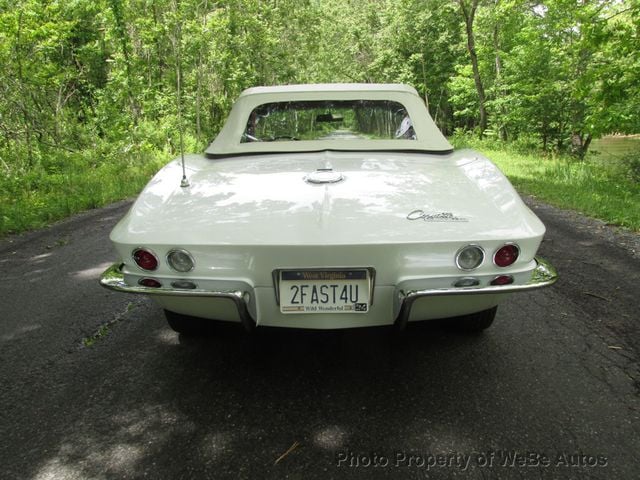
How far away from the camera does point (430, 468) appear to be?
1656 millimetres

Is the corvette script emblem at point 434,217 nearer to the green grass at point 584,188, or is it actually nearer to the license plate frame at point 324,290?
the license plate frame at point 324,290

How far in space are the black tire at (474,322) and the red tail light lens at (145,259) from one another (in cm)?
172

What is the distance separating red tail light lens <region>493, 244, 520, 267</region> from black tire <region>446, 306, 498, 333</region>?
0.72m

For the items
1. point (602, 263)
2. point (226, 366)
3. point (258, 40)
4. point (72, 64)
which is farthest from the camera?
point (258, 40)

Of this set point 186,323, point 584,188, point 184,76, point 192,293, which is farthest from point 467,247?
point 184,76

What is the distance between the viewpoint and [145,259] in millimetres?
1925

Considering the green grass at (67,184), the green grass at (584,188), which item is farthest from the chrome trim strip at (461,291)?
the green grass at (67,184)

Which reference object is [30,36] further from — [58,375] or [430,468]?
[430,468]

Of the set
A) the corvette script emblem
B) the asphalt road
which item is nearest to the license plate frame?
the corvette script emblem

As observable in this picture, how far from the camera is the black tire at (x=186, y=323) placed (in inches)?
99.3

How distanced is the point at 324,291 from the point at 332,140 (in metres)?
1.40

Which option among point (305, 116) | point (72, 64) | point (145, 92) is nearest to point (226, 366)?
point (305, 116)

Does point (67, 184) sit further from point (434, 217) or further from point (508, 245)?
point (508, 245)

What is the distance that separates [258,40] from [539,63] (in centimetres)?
1125
